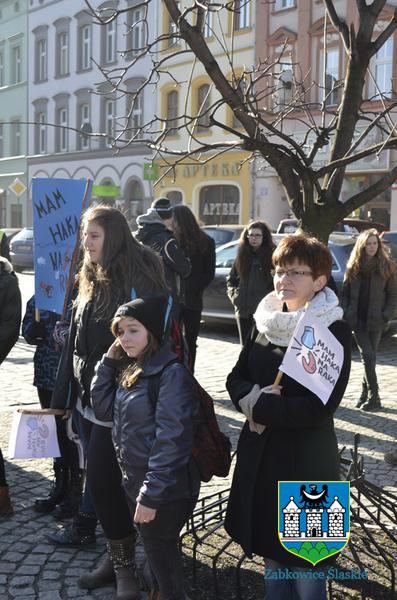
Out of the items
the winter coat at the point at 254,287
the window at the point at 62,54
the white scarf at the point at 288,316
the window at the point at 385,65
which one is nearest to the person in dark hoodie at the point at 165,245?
the winter coat at the point at 254,287

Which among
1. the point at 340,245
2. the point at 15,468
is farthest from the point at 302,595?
the point at 340,245

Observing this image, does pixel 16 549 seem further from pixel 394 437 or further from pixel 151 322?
pixel 394 437

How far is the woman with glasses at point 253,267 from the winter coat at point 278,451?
416 cm

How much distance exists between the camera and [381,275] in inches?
280

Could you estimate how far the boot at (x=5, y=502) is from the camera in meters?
4.35

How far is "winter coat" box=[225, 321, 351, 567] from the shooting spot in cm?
269

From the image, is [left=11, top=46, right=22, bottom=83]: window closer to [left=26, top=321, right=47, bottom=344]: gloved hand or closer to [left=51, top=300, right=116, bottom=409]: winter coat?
[left=26, top=321, right=47, bottom=344]: gloved hand

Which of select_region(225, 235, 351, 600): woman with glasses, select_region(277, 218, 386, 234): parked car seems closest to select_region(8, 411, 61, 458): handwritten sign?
select_region(225, 235, 351, 600): woman with glasses

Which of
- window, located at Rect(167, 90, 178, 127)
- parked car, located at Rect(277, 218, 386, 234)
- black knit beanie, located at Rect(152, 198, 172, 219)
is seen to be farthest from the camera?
window, located at Rect(167, 90, 178, 127)

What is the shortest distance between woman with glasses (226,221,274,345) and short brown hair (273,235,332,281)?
408 centimetres

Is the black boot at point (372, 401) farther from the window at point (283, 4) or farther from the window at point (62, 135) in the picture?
the window at point (62, 135)

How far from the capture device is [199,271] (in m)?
7.11

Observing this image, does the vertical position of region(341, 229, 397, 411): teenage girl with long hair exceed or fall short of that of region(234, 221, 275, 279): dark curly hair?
it falls short

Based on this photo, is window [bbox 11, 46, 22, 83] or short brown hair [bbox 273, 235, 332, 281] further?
window [bbox 11, 46, 22, 83]
